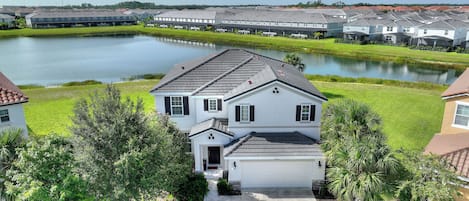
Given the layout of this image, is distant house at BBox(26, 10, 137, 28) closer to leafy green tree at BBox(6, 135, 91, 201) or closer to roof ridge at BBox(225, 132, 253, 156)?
roof ridge at BBox(225, 132, 253, 156)

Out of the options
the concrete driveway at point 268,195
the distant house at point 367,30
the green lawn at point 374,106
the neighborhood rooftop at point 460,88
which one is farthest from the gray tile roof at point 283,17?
the concrete driveway at point 268,195

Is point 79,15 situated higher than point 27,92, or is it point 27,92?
point 79,15

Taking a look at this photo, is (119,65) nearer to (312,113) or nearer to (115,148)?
(312,113)

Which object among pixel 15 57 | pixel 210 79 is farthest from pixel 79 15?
pixel 210 79

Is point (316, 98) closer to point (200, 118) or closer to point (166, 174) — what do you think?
point (200, 118)

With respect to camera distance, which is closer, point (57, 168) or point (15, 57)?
point (57, 168)

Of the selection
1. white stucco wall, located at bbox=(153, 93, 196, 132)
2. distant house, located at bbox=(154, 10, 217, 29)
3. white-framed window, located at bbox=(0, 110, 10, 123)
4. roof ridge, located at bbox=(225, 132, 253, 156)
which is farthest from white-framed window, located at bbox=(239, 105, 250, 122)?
distant house, located at bbox=(154, 10, 217, 29)

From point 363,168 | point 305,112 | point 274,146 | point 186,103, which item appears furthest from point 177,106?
point 363,168
